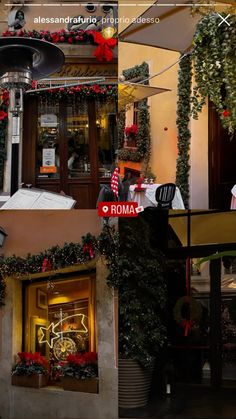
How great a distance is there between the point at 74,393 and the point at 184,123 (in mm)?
1907

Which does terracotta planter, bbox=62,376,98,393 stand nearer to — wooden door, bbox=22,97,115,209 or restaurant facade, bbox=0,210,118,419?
restaurant facade, bbox=0,210,118,419

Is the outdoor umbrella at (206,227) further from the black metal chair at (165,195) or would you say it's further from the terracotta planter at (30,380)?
the terracotta planter at (30,380)

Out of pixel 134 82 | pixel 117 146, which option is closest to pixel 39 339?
pixel 117 146

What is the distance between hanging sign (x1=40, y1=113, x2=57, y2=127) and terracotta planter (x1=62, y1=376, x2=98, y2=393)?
1666 millimetres

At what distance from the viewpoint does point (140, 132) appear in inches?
174

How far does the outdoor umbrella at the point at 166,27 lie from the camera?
4402mm

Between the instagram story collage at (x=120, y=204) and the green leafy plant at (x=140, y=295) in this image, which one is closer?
the instagram story collage at (x=120, y=204)

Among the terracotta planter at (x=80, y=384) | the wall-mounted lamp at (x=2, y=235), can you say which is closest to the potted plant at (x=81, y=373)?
the terracotta planter at (x=80, y=384)

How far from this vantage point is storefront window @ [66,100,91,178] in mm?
4359

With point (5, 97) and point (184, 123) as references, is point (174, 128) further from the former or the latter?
point (5, 97)

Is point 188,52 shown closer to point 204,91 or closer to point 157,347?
point 204,91

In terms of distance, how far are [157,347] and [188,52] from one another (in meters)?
1.93

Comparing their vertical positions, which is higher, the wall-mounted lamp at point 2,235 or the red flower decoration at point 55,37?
the red flower decoration at point 55,37

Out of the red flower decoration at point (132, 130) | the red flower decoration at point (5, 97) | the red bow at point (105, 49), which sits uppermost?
the red bow at point (105, 49)
